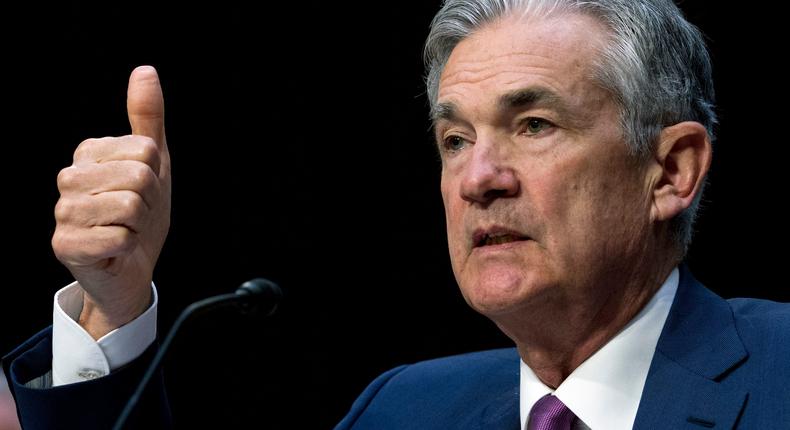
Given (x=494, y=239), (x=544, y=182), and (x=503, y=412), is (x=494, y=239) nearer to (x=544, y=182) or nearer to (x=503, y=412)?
(x=544, y=182)

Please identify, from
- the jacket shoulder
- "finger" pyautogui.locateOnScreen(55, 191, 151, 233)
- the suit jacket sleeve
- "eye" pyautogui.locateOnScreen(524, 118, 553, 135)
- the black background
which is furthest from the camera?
the black background

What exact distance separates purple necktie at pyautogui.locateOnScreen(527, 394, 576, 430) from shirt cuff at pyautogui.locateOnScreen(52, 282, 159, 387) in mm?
790

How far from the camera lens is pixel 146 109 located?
2.03 meters

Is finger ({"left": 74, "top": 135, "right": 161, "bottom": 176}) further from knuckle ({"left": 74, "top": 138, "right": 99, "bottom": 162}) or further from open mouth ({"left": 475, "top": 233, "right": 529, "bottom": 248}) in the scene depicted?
open mouth ({"left": 475, "top": 233, "right": 529, "bottom": 248})

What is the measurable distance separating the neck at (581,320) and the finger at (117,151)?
76 cm

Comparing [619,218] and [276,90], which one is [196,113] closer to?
[276,90]

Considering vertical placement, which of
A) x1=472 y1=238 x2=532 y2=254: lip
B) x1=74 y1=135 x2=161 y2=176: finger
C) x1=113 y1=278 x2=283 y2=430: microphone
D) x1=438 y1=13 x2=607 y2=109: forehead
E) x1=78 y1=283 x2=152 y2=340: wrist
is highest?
x1=438 y1=13 x2=607 y2=109: forehead

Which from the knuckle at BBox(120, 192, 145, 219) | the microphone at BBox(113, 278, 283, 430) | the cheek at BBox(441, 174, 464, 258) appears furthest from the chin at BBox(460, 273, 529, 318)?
the knuckle at BBox(120, 192, 145, 219)

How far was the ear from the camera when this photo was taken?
2.05m

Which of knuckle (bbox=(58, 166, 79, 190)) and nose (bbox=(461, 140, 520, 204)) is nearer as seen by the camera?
knuckle (bbox=(58, 166, 79, 190))

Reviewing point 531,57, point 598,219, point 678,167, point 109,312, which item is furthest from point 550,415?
point 109,312

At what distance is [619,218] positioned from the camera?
6.59ft

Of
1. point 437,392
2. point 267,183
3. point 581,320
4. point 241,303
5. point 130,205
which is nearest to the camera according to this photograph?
point 241,303

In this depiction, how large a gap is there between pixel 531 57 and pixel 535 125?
136 mm
